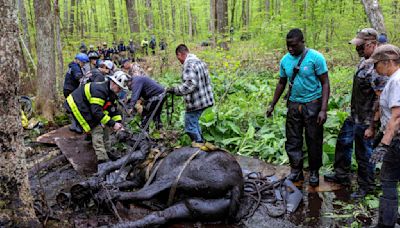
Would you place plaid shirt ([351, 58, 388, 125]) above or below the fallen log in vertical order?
above

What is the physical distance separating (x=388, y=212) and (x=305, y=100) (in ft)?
5.83

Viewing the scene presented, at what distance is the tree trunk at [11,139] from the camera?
128 inches

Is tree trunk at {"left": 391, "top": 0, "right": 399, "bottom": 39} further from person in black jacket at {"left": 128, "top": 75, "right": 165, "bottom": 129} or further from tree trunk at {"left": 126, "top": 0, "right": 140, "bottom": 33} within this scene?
tree trunk at {"left": 126, "top": 0, "right": 140, "bottom": 33}

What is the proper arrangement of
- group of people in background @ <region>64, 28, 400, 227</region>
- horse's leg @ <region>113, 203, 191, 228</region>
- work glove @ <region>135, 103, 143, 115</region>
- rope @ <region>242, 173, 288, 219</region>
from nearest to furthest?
1. group of people in background @ <region>64, 28, 400, 227</region>
2. horse's leg @ <region>113, 203, 191, 228</region>
3. rope @ <region>242, 173, 288, 219</region>
4. work glove @ <region>135, 103, 143, 115</region>

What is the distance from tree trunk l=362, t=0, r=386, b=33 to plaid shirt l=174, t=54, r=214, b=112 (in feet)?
15.5

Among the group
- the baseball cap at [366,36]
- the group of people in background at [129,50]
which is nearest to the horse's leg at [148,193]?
the baseball cap at [366,36]

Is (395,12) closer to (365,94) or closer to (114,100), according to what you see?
(365,94)

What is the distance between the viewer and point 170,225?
415 centimetres

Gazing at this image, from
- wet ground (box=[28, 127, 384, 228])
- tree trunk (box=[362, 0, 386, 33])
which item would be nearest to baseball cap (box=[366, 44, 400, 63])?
wet ground (box=[28, 127, 384, 228])

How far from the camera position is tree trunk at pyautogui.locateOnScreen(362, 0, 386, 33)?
818 centimetres

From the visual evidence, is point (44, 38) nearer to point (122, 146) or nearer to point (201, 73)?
point (122, 146)

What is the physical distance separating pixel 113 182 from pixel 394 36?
1058 centimetres

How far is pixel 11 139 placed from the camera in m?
3.37

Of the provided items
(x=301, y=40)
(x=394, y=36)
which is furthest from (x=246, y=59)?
(x=301, y=40)
